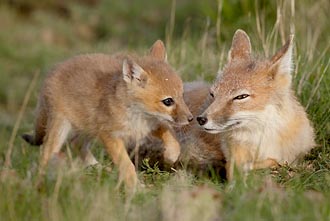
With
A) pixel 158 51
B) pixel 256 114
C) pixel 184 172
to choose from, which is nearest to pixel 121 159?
pixel 184 172

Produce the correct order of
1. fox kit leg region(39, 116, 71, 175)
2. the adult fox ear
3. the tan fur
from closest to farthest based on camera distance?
the adult fox ear → the tan fur → fox kit leg region(39, 116, 71, 175)

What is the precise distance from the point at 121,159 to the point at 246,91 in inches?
45.9

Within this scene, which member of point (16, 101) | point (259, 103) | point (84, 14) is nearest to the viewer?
point (259, 103)

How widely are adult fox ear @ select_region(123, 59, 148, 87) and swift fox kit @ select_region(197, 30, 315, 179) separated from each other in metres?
0.60

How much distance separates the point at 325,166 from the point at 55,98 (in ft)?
8.21

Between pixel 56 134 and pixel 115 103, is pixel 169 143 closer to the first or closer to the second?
pixel 115 103

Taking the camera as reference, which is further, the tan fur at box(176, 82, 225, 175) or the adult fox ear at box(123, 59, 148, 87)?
the tan fur at box(176, 82, 225, 175)

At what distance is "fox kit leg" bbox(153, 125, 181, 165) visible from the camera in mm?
7410

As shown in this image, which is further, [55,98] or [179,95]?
[55,98]

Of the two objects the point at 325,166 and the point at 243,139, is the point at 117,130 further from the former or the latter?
the point at 325,166

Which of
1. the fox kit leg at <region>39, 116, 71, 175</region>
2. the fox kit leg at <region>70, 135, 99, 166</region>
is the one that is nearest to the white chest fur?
the fox kit leg at <region>39, 116, 71, 175</region>

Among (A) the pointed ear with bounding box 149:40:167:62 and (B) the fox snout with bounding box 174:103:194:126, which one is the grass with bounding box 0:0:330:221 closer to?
(B) the fox snout with bounding box 174:103:194:126

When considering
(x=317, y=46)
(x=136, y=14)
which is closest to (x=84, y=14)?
(x=136, y=14)

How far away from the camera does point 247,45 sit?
301 inches
